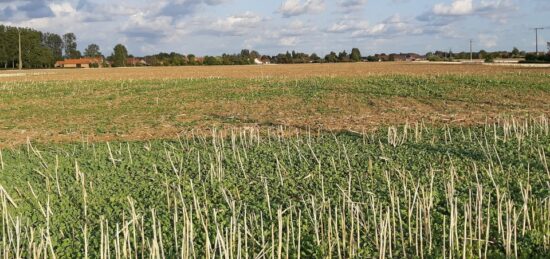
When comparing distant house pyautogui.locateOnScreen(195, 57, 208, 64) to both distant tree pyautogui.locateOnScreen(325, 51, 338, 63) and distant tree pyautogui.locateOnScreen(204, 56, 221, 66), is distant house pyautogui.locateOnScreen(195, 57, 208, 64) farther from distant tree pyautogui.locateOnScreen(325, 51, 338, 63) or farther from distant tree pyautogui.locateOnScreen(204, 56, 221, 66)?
distant tree pyautogui.locateOnScreen(325, 51, 338, 63)

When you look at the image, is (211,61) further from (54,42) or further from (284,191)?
(284,191)

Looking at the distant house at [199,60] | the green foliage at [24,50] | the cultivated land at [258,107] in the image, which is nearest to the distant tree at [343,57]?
the distant house at [199,60]

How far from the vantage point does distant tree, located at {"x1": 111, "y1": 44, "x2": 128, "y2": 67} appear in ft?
405

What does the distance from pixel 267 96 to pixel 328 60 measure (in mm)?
96630

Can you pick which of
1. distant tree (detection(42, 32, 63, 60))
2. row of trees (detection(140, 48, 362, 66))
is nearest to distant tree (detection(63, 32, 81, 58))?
distant tree (detection(42, 32, 63, 60))

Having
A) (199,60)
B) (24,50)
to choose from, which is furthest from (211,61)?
(24,50)

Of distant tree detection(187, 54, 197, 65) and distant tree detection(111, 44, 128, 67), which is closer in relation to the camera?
distant tree detection(187, 54, 197, 65)

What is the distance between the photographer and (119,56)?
408 feet

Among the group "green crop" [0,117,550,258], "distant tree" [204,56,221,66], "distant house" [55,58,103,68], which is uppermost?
"distant house" [55,58,103,68]

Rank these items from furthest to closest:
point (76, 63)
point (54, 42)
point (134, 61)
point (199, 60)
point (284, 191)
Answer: point (54, 42), point (134, 61), point (76, 63), point (199, 60), point (284, 191)

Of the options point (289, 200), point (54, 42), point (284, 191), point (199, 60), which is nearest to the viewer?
point (289, 200)

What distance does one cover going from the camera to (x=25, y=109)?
22.9m

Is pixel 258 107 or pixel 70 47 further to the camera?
pixel 70 47

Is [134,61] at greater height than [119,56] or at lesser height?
lesser
